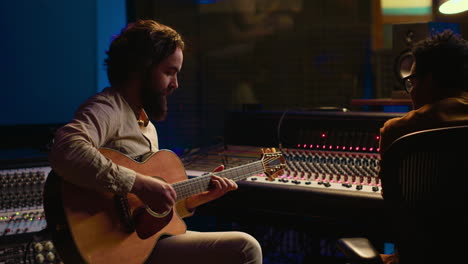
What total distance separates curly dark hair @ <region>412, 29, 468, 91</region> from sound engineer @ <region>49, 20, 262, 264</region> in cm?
99

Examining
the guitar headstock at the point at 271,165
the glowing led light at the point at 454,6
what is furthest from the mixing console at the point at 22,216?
the glowing led light at the point at 454,6

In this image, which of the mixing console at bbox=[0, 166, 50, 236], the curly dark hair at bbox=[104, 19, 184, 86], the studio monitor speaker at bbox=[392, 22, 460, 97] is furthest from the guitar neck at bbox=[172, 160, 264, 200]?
the studio monitor speaker at bbox=[392, 22, 460, 97]

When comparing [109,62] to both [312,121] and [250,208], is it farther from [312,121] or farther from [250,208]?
[312,121]

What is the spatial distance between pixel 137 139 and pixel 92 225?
1.43 feet

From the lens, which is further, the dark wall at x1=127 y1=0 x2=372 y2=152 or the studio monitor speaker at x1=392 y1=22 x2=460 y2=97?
the dark wall at x1=127 y1=0 x2=372 y2=152

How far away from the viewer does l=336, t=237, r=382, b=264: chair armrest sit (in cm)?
130

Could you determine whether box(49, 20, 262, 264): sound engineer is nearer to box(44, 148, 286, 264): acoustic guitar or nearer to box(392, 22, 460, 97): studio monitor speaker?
box(44, 148, 286, 264): acoustic guitar

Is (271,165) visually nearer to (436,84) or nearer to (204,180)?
(204,180)

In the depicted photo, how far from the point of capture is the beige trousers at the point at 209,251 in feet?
6.23

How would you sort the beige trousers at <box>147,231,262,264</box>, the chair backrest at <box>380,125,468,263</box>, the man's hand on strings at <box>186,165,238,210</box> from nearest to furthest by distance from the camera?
the chair backrest at <box>380,125,468,263</box>, the beige trousers at <box>147,231,262,264</box>, the man's hand on strings at <box>186,165,238,210</box>

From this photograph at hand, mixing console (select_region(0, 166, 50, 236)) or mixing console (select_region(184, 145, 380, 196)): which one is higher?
mixing console (select_region(184, 145, 380, 196))

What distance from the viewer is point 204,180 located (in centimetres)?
204

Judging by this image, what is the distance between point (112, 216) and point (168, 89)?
0.65m

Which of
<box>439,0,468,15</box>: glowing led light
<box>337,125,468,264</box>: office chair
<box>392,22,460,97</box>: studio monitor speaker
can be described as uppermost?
<box>439,0,468,15</box>: glowing led light
